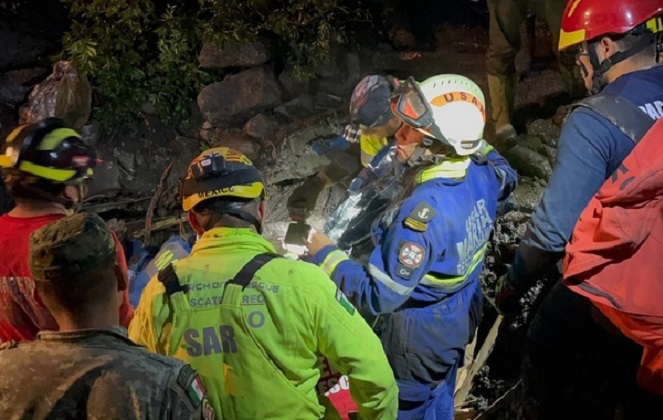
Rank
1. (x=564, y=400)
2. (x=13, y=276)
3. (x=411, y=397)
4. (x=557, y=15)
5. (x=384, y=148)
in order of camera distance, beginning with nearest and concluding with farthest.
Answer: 1. (x=13, y=276)
2. (x=564, y=400)
3. (x=411, y=397)
4. (x=384, y=148)
5. (x=557, y=15)

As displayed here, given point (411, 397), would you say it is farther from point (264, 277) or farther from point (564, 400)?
point (264, 277)

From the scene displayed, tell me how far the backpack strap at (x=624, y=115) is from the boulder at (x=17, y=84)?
8886 mm

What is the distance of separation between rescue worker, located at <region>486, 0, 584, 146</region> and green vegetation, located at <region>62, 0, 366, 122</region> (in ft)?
7.87

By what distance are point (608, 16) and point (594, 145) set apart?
0.56m

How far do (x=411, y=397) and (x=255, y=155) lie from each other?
5.15 meters

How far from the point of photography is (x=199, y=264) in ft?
7.79

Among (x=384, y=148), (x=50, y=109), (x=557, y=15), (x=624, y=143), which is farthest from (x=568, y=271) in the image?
(x=50, y=109)

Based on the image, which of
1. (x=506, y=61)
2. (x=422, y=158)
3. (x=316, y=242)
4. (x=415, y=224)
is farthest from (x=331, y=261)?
(x=506, y=61)

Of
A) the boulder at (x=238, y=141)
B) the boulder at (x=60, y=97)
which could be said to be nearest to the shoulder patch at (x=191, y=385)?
the boulder at (x=238, y=141)

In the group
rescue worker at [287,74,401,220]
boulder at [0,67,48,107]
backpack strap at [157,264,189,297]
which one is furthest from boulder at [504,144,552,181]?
boulder at [0,67,48,107]

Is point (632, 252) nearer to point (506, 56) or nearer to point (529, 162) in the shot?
point (529, 162)

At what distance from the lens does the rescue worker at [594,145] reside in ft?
8.59

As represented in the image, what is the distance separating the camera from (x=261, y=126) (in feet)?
27.0

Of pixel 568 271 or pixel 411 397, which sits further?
pixel 411 397
